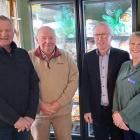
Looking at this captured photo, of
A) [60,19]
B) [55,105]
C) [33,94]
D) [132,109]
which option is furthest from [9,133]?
[60,19]

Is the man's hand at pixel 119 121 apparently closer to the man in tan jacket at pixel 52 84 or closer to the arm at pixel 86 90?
the arm at pixel 86 90

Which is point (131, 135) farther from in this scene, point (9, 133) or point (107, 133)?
point (9, 133)

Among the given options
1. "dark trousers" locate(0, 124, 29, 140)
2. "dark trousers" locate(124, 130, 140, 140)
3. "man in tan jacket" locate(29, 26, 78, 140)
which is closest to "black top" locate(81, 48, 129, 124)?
"man in tan jacket" locate(29, 26, 78, 140)

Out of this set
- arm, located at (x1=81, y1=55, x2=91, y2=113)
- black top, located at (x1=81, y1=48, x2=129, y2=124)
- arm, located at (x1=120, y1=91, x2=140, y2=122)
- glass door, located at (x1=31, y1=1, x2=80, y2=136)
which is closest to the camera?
arm, located at (x1=120, y1=91, x2=140, y2=122)

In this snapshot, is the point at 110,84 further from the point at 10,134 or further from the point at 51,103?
the point at 10,134

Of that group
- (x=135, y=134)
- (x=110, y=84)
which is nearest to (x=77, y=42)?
(x=110, y=84)

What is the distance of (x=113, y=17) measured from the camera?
3250 mm

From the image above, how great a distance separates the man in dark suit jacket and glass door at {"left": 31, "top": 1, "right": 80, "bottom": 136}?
75cm

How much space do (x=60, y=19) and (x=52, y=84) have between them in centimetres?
106

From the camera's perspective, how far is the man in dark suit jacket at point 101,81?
8.72 feet

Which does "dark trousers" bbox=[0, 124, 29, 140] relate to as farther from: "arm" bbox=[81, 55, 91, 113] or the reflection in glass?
the reflection in glass

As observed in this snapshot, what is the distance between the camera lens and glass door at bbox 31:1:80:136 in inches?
135

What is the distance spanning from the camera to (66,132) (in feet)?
9.34

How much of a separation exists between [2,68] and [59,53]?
700 millimetres
